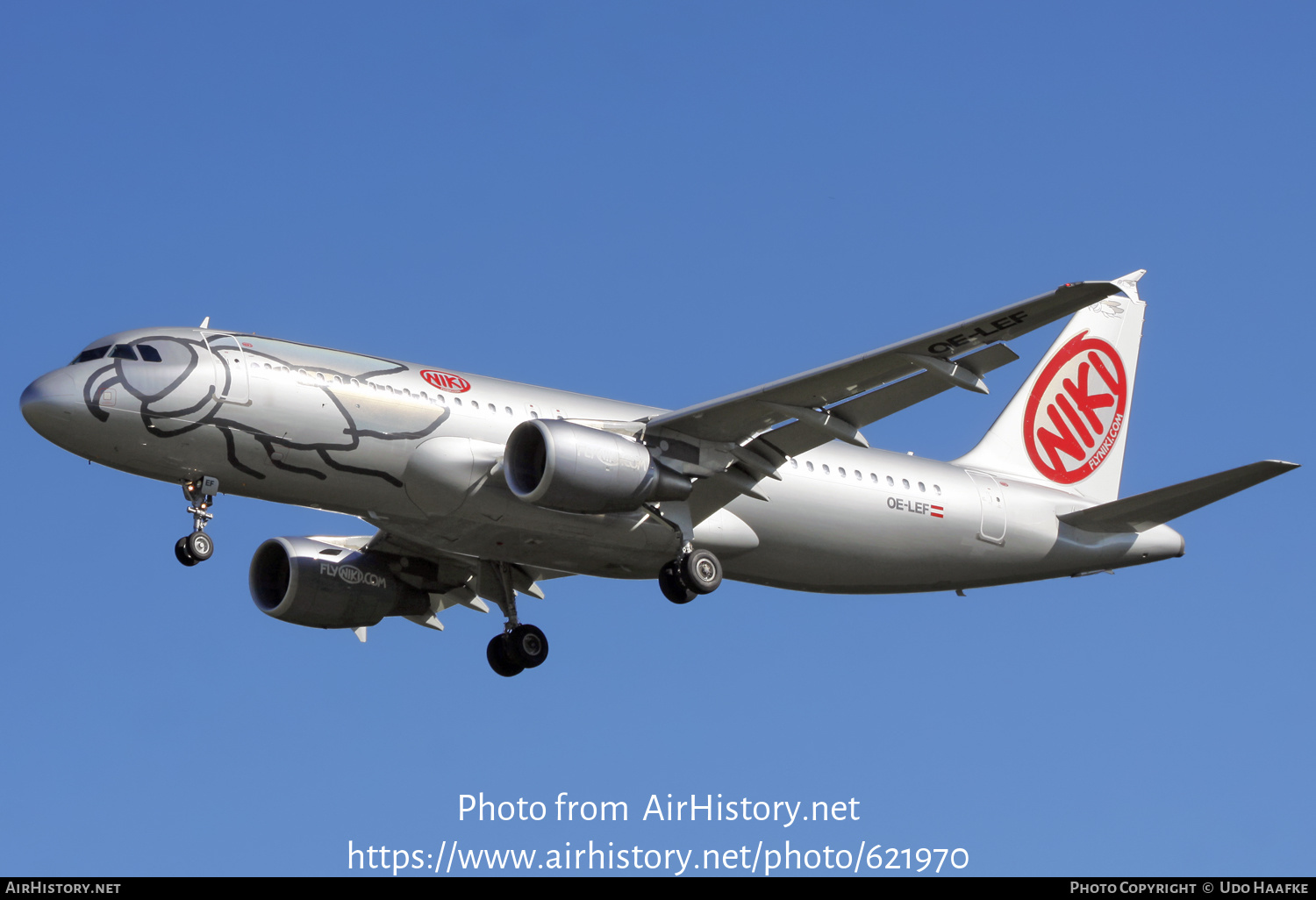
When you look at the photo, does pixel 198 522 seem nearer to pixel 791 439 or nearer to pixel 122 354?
pixel 122 354

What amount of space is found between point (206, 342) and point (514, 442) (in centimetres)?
566

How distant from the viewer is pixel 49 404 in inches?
1100

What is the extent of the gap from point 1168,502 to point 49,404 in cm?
2158

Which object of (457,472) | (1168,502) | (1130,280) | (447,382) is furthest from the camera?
(1130,280)

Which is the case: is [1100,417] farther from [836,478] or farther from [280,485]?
[280,485]

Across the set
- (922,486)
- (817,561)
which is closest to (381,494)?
(817,561)

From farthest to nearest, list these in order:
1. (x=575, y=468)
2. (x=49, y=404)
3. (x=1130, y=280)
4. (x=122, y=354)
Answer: (x=1130, y=280), (x=575, y=468), (x=122, y=354), (x=49, y=404)

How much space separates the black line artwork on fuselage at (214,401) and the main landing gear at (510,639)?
5.57 metres

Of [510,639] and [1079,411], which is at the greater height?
[1079,411]

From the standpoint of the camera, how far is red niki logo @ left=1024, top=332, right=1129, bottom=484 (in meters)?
38.3

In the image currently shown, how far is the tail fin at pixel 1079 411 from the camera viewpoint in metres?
37.9

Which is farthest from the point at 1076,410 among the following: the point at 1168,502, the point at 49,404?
the point at 49,404

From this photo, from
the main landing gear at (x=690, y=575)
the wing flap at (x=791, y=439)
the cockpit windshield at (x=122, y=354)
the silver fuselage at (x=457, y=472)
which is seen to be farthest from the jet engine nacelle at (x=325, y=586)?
the wing flap at (x=791, y=439)
